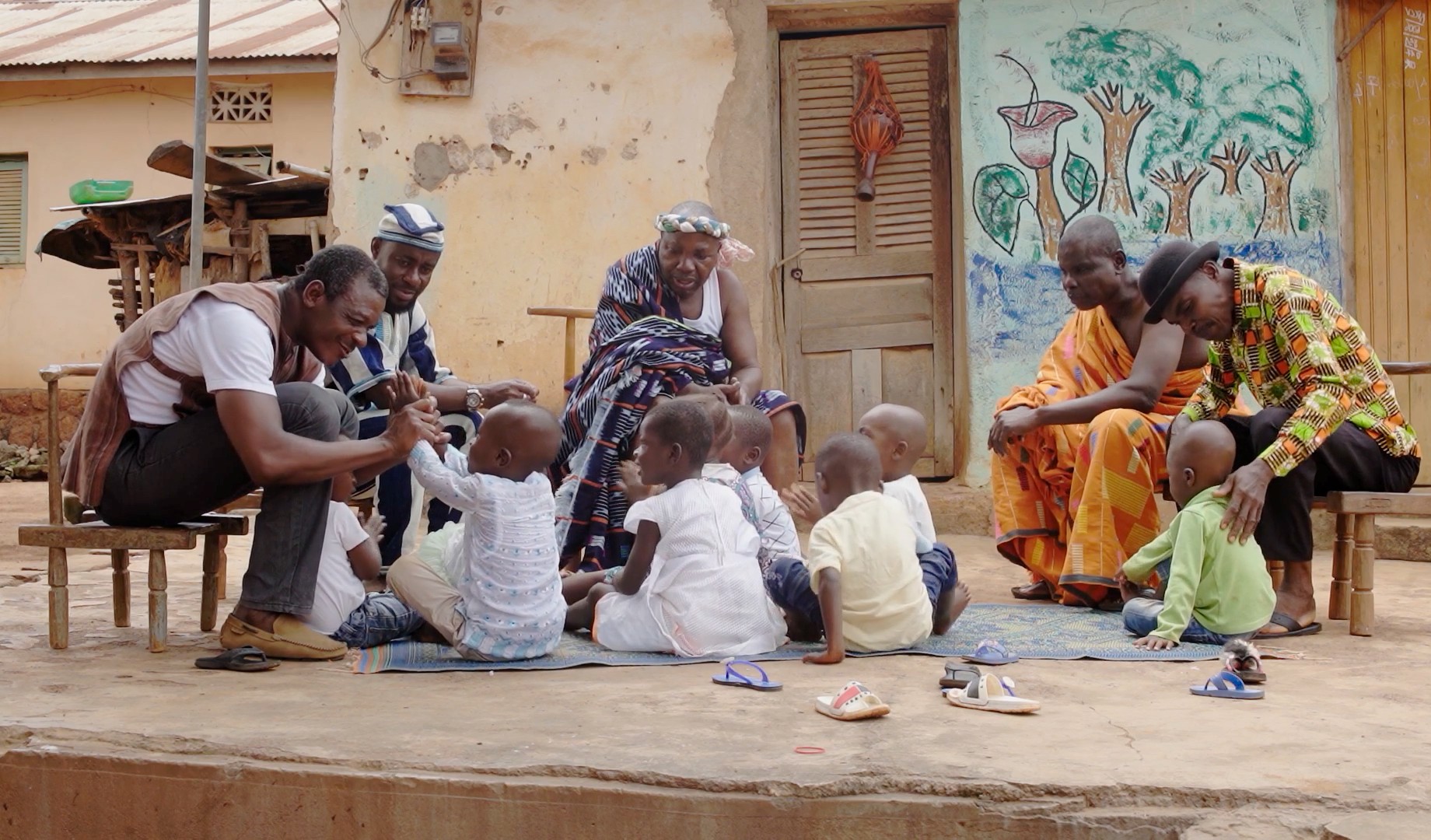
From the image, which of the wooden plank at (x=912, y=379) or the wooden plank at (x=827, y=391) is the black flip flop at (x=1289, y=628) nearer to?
the wooden plank at (x=912, y=379)

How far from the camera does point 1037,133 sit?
7328 millimetres

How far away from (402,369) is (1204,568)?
108 inches

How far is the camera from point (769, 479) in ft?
16.6

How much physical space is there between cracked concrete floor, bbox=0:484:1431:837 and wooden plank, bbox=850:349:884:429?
383 centimetres

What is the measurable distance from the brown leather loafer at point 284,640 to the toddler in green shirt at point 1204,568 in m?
2.29

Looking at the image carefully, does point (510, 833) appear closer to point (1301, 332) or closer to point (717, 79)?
point (1301, 332)

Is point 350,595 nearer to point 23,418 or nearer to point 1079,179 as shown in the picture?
point 1079,179

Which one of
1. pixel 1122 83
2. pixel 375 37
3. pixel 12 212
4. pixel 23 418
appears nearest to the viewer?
pixel 1122 83

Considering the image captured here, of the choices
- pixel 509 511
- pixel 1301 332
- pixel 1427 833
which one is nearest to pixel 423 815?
pixel 509 511

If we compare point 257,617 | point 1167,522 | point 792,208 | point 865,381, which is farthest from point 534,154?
point 257,617

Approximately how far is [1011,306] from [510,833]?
5.31 meters

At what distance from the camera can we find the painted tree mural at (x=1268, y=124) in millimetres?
7160

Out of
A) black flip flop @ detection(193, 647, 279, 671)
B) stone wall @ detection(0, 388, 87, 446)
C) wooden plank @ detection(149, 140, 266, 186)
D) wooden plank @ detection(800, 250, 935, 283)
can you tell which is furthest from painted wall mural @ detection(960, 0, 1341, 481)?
stone wall @ detection(0, 388, 87, 446)

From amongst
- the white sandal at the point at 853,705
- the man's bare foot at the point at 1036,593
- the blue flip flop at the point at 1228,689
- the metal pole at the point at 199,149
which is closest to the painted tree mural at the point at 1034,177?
the man's bare foot at the point at 1036,593
